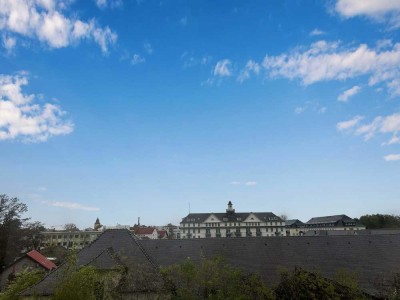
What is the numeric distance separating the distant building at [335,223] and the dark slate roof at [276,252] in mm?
80334

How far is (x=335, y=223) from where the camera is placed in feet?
347

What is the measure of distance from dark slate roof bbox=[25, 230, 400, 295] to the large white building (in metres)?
68.2

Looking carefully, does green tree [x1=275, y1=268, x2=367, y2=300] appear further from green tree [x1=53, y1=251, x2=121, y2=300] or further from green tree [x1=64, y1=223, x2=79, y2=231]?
green tree [x1=64, y1=223, x2=79, y2=231]

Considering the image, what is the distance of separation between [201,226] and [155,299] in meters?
81.3

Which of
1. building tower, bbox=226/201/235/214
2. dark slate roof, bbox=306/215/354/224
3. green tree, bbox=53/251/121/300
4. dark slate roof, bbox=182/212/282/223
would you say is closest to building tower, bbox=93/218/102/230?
dark slate roof, bbox=182/212/282/223

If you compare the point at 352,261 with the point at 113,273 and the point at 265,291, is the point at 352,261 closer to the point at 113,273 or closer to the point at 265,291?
the point at 265,291

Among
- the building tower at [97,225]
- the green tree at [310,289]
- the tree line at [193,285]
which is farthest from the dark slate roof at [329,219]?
the green tree at [310,289]

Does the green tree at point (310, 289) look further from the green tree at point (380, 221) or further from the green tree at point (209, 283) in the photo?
the green tree at point (380, 221)

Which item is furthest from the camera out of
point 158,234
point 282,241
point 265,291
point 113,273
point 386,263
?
point 158,234

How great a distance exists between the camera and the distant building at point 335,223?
334 feet

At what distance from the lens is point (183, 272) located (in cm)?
1727

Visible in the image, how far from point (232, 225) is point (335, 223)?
35944 millimetres

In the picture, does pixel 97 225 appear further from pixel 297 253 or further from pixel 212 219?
pixel 297 253

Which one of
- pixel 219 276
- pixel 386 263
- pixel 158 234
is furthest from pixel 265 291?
pixel 158 234
